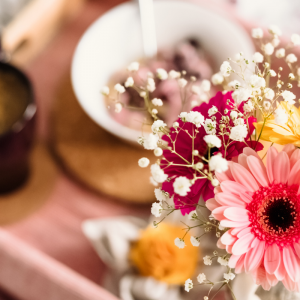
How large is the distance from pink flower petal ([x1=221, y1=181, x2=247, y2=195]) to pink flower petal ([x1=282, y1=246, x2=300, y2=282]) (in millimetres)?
44

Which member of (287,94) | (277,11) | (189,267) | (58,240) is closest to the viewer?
(287,94)

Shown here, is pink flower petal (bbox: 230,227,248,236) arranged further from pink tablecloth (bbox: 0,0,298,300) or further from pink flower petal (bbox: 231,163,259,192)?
pink tablecloth (bbox: 0,0,298,300)

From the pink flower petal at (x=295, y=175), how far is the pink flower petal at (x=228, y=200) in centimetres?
3

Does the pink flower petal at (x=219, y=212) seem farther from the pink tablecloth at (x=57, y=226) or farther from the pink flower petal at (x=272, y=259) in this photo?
the pink tablecloth at (x=57, y=226)

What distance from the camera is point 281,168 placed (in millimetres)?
224

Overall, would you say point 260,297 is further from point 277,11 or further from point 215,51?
point 277,11

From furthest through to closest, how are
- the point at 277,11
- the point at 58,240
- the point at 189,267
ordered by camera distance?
1. the point at 277,11
2. the point at 58,240
3. the point at 189,267

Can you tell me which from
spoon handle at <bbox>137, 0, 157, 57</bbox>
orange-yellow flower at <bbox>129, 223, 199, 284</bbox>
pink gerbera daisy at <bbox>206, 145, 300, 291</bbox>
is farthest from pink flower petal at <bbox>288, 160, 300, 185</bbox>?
spoon handle at <bbox>137, 0, 157, 57</bbox>

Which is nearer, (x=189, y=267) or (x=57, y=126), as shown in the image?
(x=189, y=267)

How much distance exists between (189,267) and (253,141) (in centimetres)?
22

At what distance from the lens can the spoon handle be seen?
532mm

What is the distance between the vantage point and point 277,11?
74 cm

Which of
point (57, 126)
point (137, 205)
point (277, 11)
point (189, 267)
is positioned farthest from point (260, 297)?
point (277, 11)

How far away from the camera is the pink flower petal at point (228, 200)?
0.22 meters
